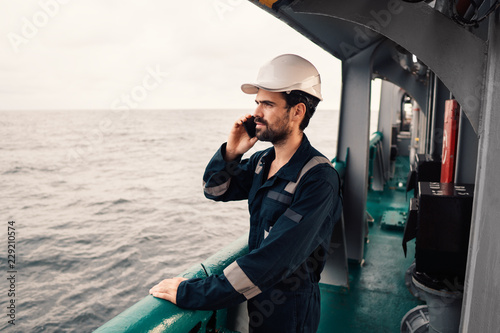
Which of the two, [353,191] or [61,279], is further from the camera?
[61,279]

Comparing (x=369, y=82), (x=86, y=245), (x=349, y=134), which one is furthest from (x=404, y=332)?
(x=86, y=245)

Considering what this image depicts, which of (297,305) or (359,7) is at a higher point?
(359,7)

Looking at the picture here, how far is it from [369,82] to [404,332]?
7.86ft

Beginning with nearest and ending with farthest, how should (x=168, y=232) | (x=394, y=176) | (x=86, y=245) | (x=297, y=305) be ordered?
(x=297, y=305), (x=394, y=176), (x=86, y=245), (x=168, y=232)

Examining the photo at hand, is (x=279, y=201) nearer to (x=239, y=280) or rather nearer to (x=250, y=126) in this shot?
(x=239, y=280)

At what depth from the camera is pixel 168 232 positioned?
22797 mm

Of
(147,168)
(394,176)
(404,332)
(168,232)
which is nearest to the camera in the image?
(404,332)

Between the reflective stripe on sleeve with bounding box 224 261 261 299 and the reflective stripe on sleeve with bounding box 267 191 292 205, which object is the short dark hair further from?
the reflective stripe on sleeve with bounding box 224 261 261 299

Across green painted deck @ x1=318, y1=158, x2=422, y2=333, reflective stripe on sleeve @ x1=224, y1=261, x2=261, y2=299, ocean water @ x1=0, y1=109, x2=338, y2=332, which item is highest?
reflective stripe on sleeve @ x1=224, y1=261, x2=261, y2=299

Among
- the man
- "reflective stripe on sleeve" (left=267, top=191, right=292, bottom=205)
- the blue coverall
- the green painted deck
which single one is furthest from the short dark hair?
the green painted deck

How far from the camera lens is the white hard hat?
1.66 meters

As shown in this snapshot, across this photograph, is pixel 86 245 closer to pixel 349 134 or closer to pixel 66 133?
pixel 349 134

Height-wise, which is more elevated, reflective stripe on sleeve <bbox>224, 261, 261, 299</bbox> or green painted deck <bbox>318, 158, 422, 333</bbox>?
reflective stripe on sleeve <bbox>224, 261, 261, 299</bbox>

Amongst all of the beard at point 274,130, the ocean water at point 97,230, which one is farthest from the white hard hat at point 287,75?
the ocean water at point 97,230
